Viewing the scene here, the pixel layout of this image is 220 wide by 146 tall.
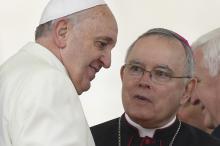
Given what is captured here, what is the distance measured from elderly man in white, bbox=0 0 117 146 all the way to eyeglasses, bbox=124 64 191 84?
443mm

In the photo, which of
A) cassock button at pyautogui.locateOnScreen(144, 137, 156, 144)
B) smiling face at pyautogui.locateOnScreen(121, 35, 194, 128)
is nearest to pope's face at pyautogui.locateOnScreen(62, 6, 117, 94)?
smiling face at pyautogui.locateOnScreen(121, 35, 194, 128)

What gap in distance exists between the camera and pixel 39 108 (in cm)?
186

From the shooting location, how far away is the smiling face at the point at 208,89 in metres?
3.13

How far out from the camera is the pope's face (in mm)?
2189

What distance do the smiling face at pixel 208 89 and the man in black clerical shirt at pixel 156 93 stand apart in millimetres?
300

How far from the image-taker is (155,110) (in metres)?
2.69

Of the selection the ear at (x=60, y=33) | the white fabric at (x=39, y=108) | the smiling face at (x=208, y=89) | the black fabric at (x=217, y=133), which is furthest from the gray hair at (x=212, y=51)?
the white fabric at (x=39, y=108)

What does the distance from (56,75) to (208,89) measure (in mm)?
1394

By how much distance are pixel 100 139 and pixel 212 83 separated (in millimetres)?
675

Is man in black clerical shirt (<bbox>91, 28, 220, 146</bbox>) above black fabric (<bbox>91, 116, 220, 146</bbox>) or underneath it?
above

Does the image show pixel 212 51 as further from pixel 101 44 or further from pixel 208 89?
pixel 101 44

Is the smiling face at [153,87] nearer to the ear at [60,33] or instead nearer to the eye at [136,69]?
the eye at [136,69]

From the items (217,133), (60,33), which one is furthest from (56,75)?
(217,133)

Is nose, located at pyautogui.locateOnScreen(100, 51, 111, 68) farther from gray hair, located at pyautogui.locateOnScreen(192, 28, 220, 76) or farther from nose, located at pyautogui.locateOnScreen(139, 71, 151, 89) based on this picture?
gray hair, located at pyautogui.locateOnScreen(192, 28, 220, 76)
